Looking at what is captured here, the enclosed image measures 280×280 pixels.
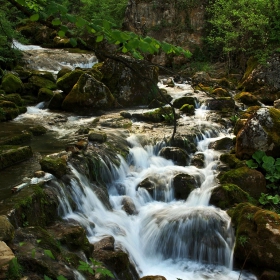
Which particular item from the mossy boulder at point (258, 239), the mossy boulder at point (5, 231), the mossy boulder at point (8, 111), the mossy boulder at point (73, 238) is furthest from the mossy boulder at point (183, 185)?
the mossy boulder at point (8, 111)

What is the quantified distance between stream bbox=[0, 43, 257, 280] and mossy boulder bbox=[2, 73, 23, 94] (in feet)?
18.1

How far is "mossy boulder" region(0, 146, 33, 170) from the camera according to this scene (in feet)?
24.1

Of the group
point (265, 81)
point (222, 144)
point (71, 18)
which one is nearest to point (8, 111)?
point (222, 144)

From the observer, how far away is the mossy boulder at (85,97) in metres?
13.4

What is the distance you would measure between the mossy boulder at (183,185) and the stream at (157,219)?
12cm

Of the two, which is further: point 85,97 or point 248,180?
point 85,97

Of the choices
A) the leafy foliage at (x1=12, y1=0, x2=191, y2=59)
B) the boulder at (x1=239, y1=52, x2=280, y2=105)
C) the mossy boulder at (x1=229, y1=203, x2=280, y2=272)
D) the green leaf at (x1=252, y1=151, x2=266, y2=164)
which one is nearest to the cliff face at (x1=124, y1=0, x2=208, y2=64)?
the boulder at (x1=239, y1=52, x2=280, y2=105)

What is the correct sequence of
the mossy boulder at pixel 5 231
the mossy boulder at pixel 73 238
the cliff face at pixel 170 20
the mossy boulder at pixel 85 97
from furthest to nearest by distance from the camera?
the cliff face at pixel 170 20 → the mossy boulder at pixel 85 97 → the mossy boulder at pixel 73 238 → the mossy boulder at pixel 5 231

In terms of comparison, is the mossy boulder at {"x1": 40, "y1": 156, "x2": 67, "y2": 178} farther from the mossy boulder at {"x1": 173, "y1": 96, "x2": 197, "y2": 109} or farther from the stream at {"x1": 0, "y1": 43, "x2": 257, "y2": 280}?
the mossy boulder at {"x1": 173, "y1": 96, "x2": 197, "y2": 109}

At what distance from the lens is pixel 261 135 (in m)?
9.00

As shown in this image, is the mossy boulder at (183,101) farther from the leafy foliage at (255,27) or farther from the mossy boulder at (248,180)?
the mossy boulder at (248,180)

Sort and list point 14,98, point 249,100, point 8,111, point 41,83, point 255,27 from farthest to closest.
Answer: point 255,27, point 249,100, point 41,83, point 14,98, point 8,111

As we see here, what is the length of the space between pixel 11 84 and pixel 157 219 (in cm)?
982

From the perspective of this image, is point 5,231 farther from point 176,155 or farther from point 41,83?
point 41,83
